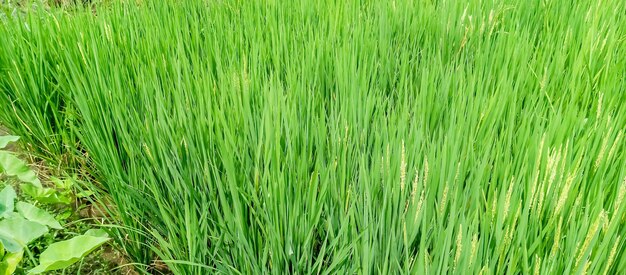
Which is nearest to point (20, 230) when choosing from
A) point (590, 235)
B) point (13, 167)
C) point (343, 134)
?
point (13, 167)

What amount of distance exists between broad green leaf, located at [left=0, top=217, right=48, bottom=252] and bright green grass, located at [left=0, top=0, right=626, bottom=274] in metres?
0.18

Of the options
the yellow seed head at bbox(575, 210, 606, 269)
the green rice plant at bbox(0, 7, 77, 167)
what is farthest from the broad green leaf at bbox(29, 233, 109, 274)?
the yellow seed head at bbox(575, 210, 606, 269)

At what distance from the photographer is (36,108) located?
1442 mm

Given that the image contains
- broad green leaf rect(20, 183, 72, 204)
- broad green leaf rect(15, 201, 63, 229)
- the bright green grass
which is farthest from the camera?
broad green leaf rect(20, 183, 72, 204)

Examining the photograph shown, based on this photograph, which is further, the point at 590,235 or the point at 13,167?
the point at 13,167

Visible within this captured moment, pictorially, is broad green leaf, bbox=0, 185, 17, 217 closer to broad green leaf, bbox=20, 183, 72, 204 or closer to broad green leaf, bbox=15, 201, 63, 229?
broad green leaf, bbox=15, 201, 63, 229

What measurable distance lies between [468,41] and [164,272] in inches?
44.0

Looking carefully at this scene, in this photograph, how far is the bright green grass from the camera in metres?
0.77

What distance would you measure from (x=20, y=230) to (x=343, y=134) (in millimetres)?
620

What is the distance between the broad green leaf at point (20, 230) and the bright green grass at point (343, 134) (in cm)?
18

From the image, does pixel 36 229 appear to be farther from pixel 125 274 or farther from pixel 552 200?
pixel 552 200

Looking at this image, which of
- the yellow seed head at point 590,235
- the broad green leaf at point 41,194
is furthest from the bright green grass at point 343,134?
the broad green leaf at point 41,194

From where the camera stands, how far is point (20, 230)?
920 mm

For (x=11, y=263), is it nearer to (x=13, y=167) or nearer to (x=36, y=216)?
(x=36, y=216)
